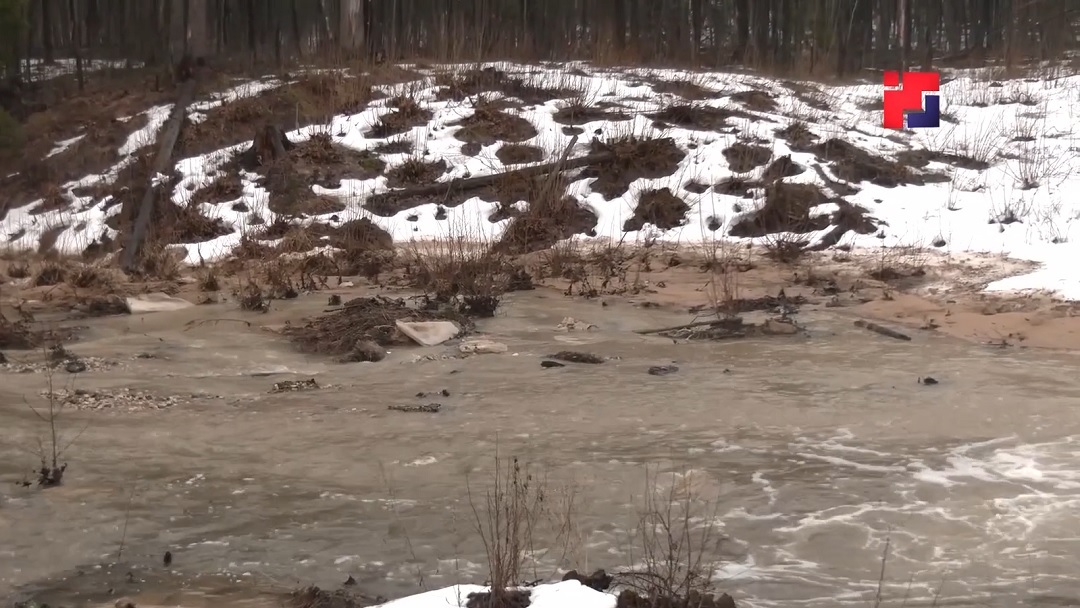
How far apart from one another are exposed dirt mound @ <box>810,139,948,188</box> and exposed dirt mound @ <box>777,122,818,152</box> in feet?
0.51

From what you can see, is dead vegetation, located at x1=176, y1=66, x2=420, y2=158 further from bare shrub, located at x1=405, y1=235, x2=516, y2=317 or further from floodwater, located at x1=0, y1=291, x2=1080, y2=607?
floodwater, located at x1=0, y1=291, x2=1080, y2=607

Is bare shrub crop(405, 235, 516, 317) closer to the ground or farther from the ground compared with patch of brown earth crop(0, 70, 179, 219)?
closer to the ground

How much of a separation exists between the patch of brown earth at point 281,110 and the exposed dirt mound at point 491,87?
1063 mm

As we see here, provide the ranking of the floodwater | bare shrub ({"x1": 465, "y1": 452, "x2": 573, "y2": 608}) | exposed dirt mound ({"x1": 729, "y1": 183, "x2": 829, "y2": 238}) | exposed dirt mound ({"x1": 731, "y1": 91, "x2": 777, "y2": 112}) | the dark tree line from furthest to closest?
the dark tree line, exposed dirt mound ({"x1": 731, "y1": 91, "x2": 777, "y2": 112}), exposed dirt mound ({"x1": 729, "y1": 183, "x2": 829, "y2": 238}), the floodwater, bare shrub ({"x1": 465, "y1": 452, "x2": 573, "y2": 608})

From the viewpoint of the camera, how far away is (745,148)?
13.0 meters

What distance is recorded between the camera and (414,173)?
43.2 feet

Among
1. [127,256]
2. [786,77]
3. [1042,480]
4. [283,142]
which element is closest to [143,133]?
[283,142]

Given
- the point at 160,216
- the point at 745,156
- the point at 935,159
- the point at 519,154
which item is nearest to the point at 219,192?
the point at 160,216

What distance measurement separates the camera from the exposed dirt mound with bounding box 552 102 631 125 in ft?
46.5

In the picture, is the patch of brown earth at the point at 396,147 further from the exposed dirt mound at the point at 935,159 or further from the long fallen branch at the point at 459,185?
the exposed dirt mound at the point at 935,159

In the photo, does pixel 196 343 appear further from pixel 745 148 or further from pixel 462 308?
pixel 745 148

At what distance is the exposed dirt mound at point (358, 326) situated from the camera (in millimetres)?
7316

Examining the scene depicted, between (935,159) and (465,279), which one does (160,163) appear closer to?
(465,279)

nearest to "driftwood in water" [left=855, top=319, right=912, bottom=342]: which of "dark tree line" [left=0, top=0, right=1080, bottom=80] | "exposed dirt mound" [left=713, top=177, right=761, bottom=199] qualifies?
"exposed dirt mound" [left=713, top=177, right=761, bottom=199]
